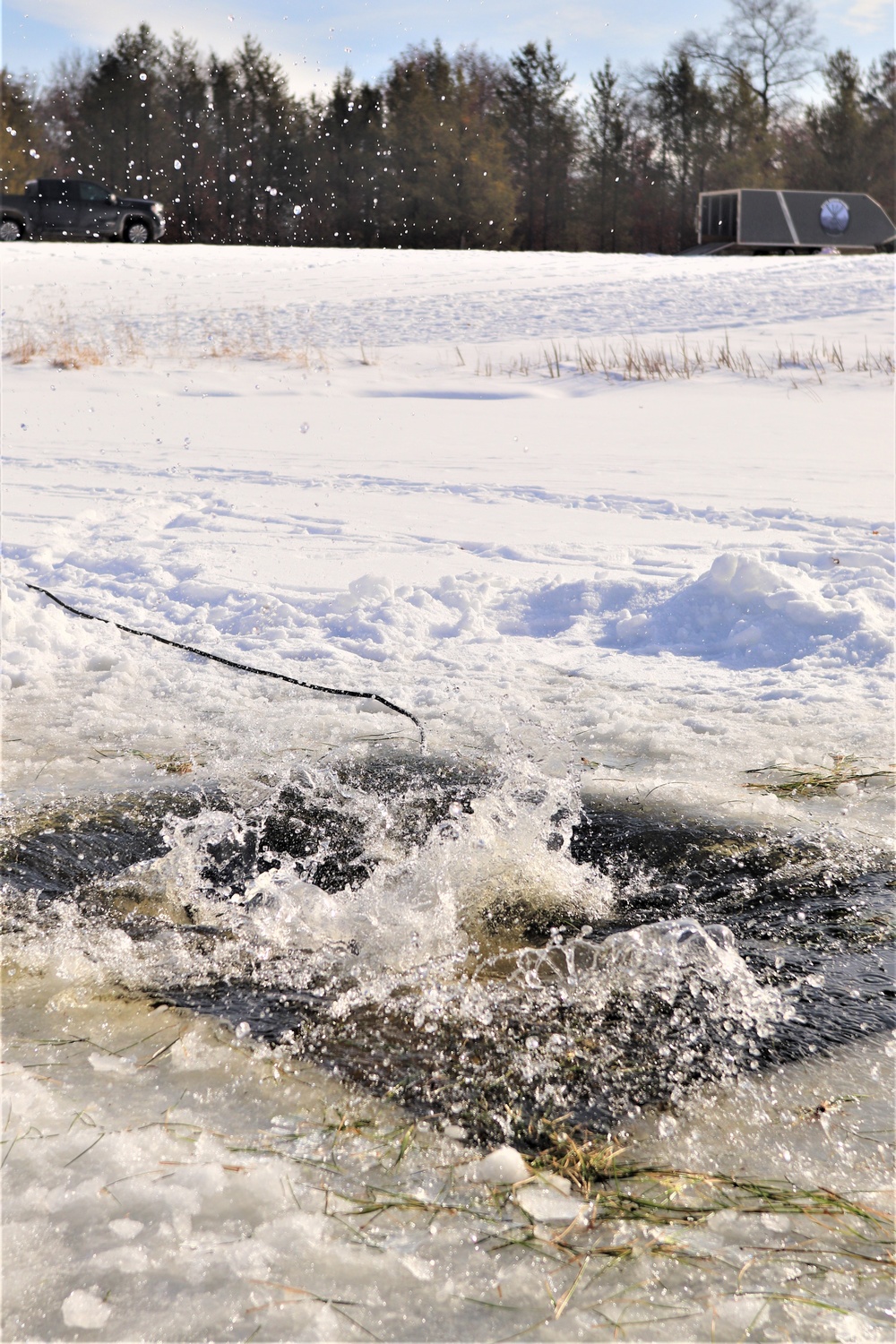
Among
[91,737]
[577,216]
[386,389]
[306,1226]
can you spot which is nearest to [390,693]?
[91,737]

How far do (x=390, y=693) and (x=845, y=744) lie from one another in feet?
5.33

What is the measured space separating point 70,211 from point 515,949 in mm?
23617

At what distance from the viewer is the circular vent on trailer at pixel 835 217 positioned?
26484 mm

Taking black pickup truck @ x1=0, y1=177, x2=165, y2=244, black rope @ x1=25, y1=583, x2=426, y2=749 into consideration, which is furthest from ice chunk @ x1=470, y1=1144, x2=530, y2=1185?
black pickup truck @ x1=0, y1=177, x2=165, y2=244

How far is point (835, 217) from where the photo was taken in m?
26.5

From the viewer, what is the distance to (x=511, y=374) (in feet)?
A: 36.1

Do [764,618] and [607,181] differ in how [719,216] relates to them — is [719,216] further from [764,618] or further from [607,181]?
[764,618]

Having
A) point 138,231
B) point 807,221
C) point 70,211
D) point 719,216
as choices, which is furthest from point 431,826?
point 719,216

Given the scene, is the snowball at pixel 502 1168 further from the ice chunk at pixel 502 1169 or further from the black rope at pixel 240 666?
the black rope at pixel 240 666

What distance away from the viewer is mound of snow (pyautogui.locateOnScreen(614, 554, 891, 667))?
419 cm

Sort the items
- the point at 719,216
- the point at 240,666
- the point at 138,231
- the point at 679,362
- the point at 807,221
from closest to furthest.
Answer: the point at 240,666 → the point at 679,362 → the point at 138,231 → the point at 807,221 → the point at 719,216

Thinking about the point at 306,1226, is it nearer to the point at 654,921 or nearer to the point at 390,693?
the point at 654,921

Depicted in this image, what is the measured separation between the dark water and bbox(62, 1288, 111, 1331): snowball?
58 cm

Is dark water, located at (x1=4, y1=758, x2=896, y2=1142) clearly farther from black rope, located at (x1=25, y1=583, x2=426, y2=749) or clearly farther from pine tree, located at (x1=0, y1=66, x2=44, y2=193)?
pine tree, located at (x1=0, y1=66, x2=44, y2=193)
